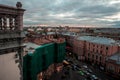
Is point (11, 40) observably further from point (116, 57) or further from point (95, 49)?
point (95, 49)

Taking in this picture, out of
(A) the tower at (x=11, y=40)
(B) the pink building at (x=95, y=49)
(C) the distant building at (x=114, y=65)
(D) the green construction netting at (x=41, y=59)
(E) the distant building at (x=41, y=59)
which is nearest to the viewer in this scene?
(A) the tower at (x=11, y=40)

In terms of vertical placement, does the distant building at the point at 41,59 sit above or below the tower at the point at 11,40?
below

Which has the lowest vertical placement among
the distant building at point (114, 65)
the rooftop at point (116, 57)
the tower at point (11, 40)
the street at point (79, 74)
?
the street at point (79, 74)

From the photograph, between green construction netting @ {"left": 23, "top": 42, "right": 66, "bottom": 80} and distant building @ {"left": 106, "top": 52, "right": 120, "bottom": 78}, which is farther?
distant building @ {"left": 106, "top": 52, "right": 120, "bottom": 78}

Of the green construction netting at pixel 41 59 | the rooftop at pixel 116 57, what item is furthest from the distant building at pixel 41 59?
the rooftop at pixel 116 57

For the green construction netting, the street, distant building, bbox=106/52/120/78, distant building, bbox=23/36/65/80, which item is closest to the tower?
the green construction netting

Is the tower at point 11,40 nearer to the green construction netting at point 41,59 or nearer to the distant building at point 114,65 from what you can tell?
the green construction netting at point 41,59

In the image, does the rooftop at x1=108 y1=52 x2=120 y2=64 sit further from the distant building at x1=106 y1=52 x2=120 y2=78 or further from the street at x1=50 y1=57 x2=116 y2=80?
the street at x1=50 y1=57 x2=116 y2=80
